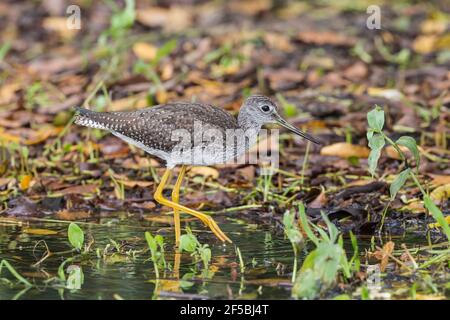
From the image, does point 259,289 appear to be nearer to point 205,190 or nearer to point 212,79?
point 205,190

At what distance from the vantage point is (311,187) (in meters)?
8.97

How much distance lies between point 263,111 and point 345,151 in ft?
5.38

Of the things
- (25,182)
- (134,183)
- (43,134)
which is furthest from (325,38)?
(25,182)

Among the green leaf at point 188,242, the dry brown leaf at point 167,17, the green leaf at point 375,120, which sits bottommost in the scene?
the green leaf at point 188,242

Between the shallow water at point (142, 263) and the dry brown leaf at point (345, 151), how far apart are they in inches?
65.9

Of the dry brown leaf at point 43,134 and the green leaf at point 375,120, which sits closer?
the green leaf at point 375,120

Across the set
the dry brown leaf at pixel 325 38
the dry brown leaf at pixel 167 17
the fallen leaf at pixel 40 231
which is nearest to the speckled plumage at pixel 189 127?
the fallen leaf at pixel 40 231

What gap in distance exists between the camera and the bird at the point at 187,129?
26.6ft

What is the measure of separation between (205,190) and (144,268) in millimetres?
2749

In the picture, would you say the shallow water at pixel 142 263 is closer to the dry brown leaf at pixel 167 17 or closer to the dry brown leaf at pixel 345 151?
the dry brown leaf at pixel 345 151

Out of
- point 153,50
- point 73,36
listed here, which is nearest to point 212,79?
point 153,50

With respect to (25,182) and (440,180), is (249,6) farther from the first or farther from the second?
(440,180)

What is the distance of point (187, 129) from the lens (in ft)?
26.7

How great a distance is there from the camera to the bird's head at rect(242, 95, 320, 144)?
332 inches
